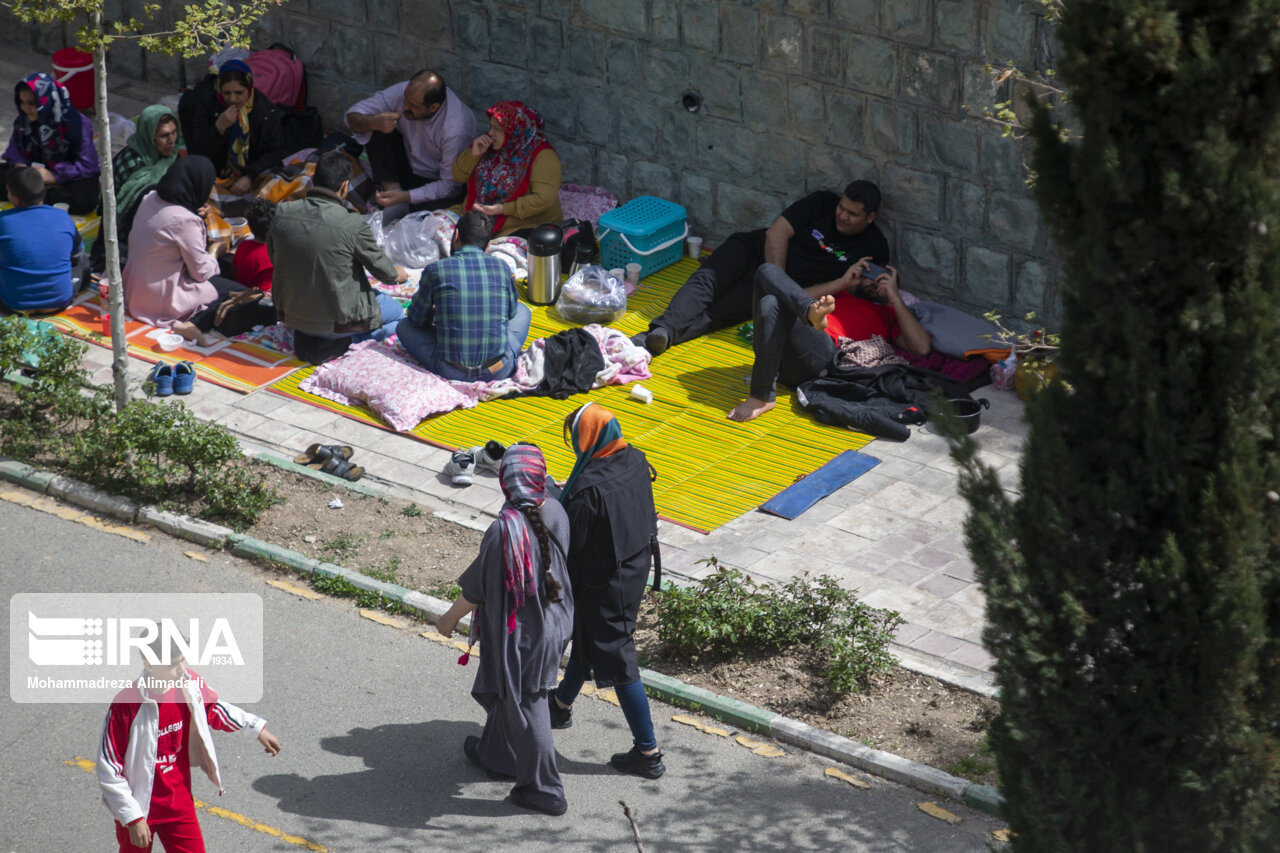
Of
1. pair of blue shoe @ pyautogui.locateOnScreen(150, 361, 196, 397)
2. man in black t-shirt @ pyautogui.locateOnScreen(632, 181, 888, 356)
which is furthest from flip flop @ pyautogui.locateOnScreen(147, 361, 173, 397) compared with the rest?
man in black t-shirt @ pyautogui.locateOnScreen(632, 181, 888, 356)

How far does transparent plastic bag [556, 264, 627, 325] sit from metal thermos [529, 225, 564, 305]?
0.20 metres

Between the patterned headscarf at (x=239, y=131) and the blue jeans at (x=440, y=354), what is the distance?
3450mm

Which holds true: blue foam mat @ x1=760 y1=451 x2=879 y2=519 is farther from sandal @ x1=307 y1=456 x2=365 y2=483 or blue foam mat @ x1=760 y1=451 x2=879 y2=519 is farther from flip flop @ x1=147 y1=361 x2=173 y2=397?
flip flop @ x1=147 y1=361 x2=173 y2=397

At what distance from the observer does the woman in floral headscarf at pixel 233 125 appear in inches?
515

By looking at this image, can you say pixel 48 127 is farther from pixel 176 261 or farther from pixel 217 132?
pixel 176 261

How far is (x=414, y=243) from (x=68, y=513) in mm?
4160

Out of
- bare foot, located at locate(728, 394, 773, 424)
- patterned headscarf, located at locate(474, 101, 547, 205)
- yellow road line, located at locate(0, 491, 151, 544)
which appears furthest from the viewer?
patterned headscarf, located at locate(474, 101, 547, 205)

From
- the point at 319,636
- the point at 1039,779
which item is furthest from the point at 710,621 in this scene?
the point at 1039,779

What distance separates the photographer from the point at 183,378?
10.5m

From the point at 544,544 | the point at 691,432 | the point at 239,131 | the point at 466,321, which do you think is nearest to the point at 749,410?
the point at 691,432

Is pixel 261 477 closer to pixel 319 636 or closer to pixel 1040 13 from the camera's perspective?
pixel 319 636

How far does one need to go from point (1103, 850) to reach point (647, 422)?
5749 millimetres

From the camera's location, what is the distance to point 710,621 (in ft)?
24.8

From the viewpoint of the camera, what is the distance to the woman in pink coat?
1114 cm
